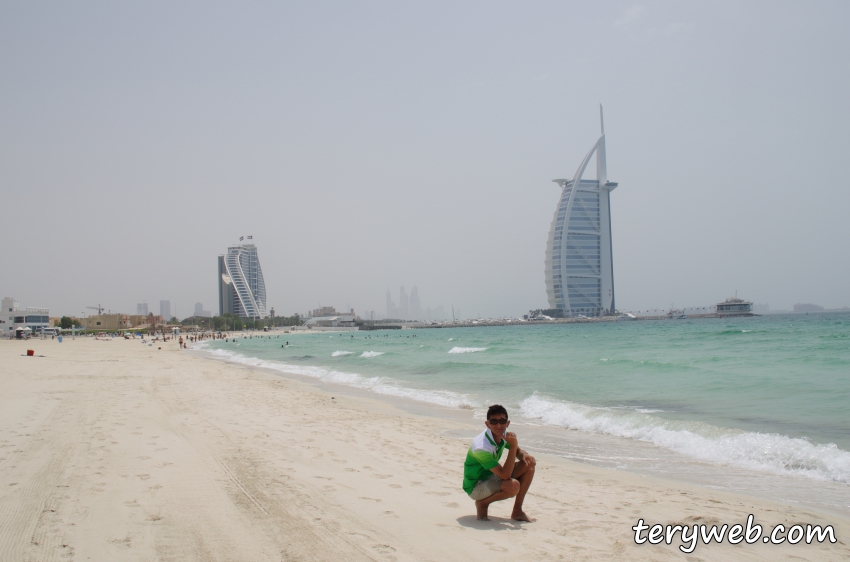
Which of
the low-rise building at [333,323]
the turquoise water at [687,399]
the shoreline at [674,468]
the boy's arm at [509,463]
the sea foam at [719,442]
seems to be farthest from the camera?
the low-rise building at [333,323]

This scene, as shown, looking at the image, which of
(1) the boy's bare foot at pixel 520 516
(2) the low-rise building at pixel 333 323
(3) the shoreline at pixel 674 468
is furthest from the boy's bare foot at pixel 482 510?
(2) the low-rise building at pixel 333 323

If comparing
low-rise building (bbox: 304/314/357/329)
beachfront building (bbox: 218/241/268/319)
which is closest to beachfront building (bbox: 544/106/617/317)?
low-rise building (bbox: 304/314/357/329)

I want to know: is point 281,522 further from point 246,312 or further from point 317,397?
point 246,312

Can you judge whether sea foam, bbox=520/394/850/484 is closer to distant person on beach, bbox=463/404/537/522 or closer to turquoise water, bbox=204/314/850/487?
turquoise water, bbox=204/314/850/487

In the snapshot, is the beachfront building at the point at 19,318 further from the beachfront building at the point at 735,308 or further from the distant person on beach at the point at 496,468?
the beachfront building at the point at 735,308

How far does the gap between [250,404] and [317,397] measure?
7.86 ft

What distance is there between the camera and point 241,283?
171 meters

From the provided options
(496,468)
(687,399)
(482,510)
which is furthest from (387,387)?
(496,468)

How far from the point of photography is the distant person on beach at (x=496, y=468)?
4016 millimetres

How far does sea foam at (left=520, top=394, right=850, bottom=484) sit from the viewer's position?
6.56m

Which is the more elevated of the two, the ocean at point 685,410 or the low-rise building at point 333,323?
the ocean at point 685,410

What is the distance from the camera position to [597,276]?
11662 cm

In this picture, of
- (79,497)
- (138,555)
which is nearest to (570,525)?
(138,555)

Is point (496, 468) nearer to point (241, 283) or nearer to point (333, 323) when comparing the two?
point (333, 323)
